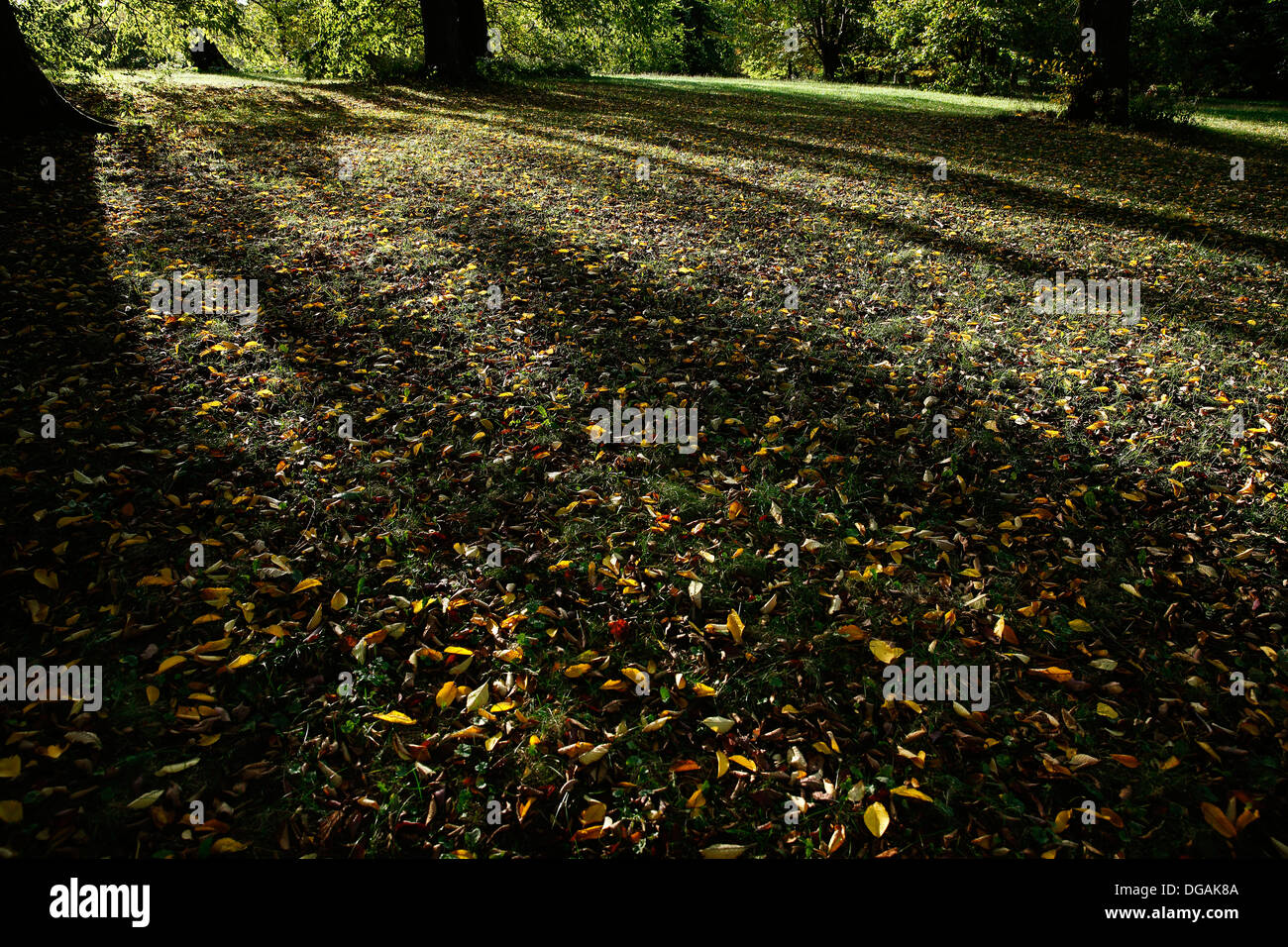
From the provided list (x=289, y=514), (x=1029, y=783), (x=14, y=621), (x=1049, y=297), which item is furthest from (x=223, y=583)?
(x=1049, y=297)

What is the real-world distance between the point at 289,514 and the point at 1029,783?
165 inches

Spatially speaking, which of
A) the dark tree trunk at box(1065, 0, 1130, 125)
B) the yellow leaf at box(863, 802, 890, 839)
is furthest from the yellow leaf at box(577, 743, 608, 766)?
the dark tree trunk at box(1065, 0, 1130, 125)

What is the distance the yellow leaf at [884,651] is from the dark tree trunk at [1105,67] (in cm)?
1734

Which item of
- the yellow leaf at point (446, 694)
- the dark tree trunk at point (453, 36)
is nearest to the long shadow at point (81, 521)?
the yellow leaf at point (446, 694)

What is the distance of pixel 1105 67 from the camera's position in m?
14.2

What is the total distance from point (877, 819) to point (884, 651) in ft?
2.83

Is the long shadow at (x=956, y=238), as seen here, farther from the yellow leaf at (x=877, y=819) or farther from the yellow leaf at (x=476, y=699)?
the yellow leaf at (x=476, y=699)

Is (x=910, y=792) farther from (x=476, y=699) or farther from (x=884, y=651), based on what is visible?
(x=476, y=699)

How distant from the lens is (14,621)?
312cm

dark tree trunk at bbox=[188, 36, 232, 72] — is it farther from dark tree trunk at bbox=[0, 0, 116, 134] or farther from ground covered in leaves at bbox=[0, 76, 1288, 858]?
→ ground covered in leaves at bbox=[0, 76, 1288, 858]

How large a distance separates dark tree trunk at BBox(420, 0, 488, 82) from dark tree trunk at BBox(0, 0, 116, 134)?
10.4 metres

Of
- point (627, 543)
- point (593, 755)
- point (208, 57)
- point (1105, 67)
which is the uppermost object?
point (208, 57)

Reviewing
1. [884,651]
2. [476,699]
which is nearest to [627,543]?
[476,699]

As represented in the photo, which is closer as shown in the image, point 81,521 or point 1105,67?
point 81,521
